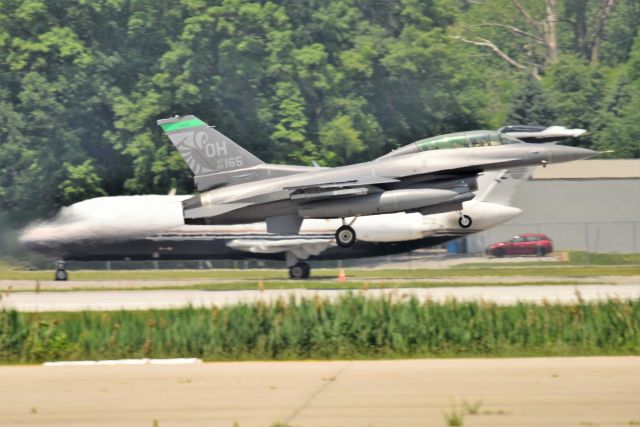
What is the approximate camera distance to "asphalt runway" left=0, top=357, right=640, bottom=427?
13.4 m

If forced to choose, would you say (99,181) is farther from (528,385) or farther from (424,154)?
(528,385)

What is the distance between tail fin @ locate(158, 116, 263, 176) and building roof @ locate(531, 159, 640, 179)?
2598cm

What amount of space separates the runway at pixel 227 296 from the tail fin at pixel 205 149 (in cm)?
492

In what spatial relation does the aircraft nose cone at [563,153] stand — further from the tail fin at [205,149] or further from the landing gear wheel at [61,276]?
the landing gear wheel at [61,276]

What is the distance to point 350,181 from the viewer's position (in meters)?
35.6

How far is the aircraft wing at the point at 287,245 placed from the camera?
4200 centimetres

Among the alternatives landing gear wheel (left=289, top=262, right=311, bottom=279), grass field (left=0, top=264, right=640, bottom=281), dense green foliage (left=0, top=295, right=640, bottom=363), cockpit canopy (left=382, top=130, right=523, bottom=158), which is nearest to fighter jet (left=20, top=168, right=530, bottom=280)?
landing gear wheel (left=289, top=262, right=311, bottom=279)

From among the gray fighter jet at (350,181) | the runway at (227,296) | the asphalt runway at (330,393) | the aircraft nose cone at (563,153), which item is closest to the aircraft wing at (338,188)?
the gray fighter jet at (350,181)

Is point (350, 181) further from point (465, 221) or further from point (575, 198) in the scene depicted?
point (575, 198)

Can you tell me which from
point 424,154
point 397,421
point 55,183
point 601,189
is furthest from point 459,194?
point 55,183

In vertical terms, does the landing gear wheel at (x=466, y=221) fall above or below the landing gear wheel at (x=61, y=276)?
above

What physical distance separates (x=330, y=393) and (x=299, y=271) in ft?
90.2

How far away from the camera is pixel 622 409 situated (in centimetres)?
1359

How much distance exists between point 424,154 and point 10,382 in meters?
20.7
